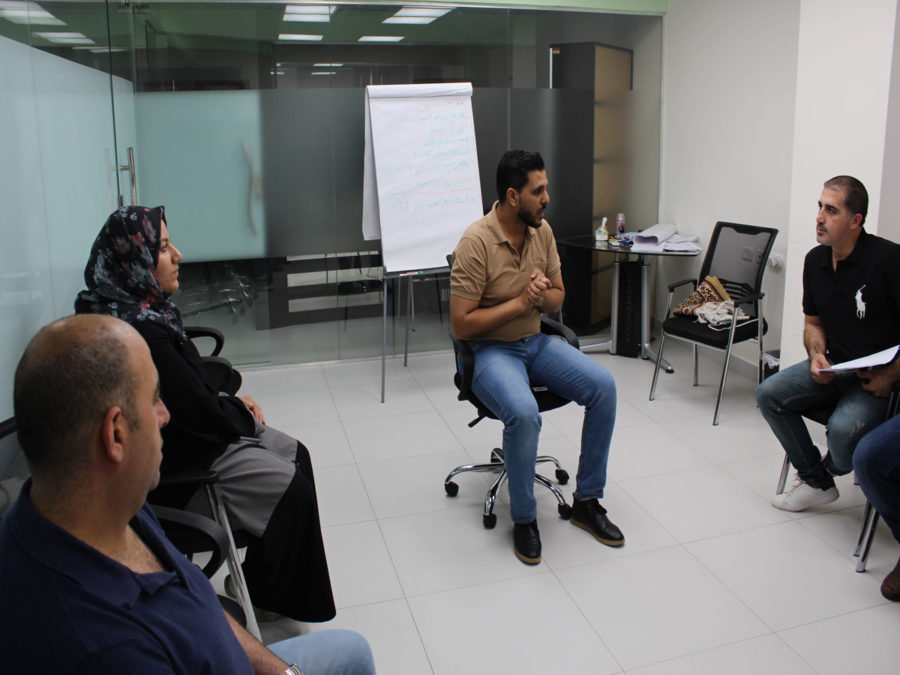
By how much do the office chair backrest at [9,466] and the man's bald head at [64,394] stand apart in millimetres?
776

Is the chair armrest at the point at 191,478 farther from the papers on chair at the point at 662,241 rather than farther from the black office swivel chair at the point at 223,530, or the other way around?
the papers on chair at the point at 662,241

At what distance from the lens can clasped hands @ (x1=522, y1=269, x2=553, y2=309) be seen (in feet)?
9.37

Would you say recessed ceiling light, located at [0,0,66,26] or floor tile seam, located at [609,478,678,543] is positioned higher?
recessed ceiling light, located at [0,0,66,26]

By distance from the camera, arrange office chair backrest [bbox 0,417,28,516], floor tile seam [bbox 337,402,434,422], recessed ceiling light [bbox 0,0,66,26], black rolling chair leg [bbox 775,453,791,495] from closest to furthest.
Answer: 1. office chair backrest [bbox 0,417,28,516]
2. recessed ceiling light [bbox 0,0,66,26]
3. black rolling chair leg [bbox 775,453,791,495]
4. floor tile seam [bbox 337,402,434,422]

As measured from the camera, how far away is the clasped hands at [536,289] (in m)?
2.86

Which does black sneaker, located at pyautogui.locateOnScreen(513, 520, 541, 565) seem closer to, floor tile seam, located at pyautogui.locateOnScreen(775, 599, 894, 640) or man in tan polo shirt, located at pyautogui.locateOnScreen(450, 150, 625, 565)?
man in tan polo shirt, located at pyautogui.locateOnScreen(450, 150, 625, 565)

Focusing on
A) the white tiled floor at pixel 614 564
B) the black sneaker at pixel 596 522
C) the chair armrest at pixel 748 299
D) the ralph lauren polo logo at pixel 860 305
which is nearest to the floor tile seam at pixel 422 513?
the white tiled floor at pixel 614 564

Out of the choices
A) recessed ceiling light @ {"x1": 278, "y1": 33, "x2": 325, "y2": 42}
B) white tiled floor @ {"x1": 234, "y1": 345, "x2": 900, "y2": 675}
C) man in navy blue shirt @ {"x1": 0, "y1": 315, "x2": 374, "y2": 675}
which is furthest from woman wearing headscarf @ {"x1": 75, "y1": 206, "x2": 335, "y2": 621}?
recessed ceiling light @ {"x1": 278, "y1": 33, "x2": 325, "y2": 42}

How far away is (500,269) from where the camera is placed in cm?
296

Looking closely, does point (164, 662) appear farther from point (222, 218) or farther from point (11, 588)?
point (222, 218)

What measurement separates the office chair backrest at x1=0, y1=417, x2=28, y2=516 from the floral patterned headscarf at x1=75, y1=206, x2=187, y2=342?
489 millimetres

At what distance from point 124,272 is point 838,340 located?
2.54 metres

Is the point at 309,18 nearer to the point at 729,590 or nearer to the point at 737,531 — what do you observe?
the point at 737,531

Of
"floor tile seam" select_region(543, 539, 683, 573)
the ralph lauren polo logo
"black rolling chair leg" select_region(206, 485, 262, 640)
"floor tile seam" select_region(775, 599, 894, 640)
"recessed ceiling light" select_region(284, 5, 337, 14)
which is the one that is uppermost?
"recessed ceiling light" select_region(284, 5, 337, 14)
